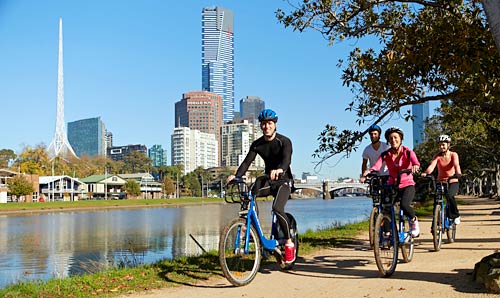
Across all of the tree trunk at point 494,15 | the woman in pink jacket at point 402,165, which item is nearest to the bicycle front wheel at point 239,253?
the woman in pink jacket at point 402,165

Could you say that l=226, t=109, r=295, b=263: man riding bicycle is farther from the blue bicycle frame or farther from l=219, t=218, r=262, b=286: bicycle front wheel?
l=219, t=218, r=262, b=286: bicycle front wheel

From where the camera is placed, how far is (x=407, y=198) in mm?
7250

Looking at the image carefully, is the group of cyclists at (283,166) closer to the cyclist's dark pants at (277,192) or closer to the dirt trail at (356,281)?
the cyclist's dark pants at (277,192)

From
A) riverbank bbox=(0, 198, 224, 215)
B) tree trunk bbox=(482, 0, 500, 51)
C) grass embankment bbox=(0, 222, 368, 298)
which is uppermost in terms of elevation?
tree trunk bbox=(482, 0, 500, 51)

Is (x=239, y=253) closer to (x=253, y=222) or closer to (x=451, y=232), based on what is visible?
(x=253, y=222)

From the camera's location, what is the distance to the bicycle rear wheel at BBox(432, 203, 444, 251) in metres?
8.80

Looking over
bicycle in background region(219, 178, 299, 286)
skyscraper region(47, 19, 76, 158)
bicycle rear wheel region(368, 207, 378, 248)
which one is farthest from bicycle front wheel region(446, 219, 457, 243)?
skyscraper region(47, 19, 76, 158)

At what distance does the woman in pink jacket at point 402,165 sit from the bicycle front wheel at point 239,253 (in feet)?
6.63

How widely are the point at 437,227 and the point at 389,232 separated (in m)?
2.80

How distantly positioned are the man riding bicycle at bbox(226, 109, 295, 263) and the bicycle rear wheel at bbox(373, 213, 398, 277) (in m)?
1.08

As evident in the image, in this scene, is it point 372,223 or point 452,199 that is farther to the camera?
point 452,199

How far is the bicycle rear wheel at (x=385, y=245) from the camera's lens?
6246mm

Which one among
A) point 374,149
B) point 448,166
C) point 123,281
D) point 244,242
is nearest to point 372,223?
point 244,242

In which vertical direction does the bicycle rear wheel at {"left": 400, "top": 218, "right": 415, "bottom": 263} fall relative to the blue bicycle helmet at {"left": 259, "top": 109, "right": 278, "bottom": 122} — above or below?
below
